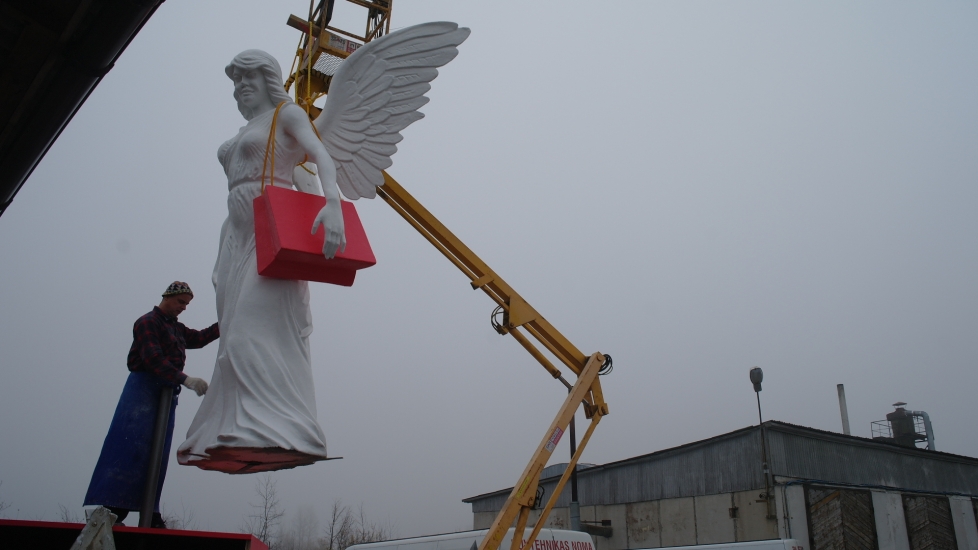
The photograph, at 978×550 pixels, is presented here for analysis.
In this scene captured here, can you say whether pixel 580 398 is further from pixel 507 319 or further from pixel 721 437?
pixel 721 437

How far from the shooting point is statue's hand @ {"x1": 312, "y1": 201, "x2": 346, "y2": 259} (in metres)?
3.91

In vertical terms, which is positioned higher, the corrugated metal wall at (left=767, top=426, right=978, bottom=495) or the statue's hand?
the corrugated metal wall at (left=767, top=426, right=978, bottom=495)

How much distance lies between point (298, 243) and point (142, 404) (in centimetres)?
117

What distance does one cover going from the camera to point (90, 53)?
11.1 ft

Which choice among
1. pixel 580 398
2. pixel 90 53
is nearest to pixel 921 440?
pixel 580 398

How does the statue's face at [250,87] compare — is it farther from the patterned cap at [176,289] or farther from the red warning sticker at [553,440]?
the red warning sticker at [553,440]

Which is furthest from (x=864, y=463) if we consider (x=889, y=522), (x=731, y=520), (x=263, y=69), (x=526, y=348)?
(x=263, y=69)

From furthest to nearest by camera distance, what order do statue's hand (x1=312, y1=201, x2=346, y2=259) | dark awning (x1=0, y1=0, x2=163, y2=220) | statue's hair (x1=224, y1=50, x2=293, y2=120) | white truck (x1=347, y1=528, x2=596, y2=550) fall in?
white truck (x1=347, y1=528, x2=596, y2=550) < statue's hair (x1=224, y1=50, x2=293, y2=120) < statue's hand (x1=312, y1=201, x2=346, y2=259) < dark awning (x1=0, y1=0, x2=163, y2=220)

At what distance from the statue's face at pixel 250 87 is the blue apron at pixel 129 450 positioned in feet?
6.01

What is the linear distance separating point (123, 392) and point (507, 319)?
12.9ft

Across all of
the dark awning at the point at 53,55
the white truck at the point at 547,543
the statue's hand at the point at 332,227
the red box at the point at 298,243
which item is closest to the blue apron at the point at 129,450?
the red box at the point at 298,243

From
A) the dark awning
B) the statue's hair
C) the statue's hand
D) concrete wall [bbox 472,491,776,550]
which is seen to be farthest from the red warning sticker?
concrete wall [bbox 472,491,776,550]

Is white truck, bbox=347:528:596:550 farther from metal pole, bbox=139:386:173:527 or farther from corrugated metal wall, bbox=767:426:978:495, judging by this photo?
metal pole, bbox=139:386:173:527

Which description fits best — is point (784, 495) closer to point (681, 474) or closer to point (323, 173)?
point (681, 474)
